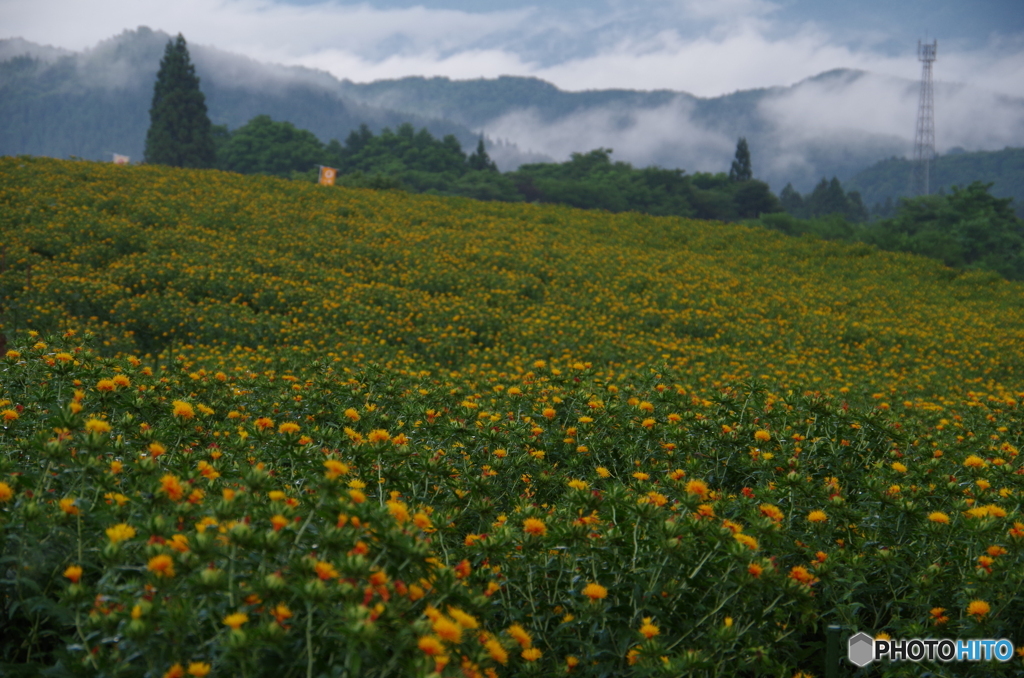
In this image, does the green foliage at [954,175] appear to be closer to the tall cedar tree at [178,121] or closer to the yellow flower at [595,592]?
the tall cedar tree at [178,121]

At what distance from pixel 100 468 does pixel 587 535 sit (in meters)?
1.39

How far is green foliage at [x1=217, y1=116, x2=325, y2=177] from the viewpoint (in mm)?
48719

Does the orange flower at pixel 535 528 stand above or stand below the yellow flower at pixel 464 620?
below

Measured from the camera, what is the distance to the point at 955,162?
542 ft

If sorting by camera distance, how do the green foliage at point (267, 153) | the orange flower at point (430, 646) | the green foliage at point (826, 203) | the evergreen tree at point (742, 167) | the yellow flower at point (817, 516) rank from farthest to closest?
the green foliage at point (826, 203) < the evergreen tree at point (742, 167) < the green foliage at point (267, 153) < the yellow flower at point (817, 516) < the orange flower at point (430, 646)

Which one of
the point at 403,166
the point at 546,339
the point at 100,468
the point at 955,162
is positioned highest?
the point at 955,162

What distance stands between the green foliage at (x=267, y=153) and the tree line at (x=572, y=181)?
0.28 ft

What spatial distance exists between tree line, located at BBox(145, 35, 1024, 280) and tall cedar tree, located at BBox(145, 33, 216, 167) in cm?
6

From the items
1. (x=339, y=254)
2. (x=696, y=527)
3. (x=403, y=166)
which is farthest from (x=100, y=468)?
(x=403, y=166)

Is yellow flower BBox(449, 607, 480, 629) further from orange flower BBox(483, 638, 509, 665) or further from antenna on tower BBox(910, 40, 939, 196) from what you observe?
antenna on tower BBox(910, 40, 939, 196)

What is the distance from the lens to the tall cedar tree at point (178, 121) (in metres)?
36.3

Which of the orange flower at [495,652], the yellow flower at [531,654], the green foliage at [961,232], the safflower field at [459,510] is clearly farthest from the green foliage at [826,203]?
the orange flower at [495,652]

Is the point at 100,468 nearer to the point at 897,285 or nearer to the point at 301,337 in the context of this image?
the point at 301,337

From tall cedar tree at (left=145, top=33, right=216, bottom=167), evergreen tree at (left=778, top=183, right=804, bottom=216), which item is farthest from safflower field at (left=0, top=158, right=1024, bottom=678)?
evergreen tree at (left=778, top=183, right=804, bottom=216)
